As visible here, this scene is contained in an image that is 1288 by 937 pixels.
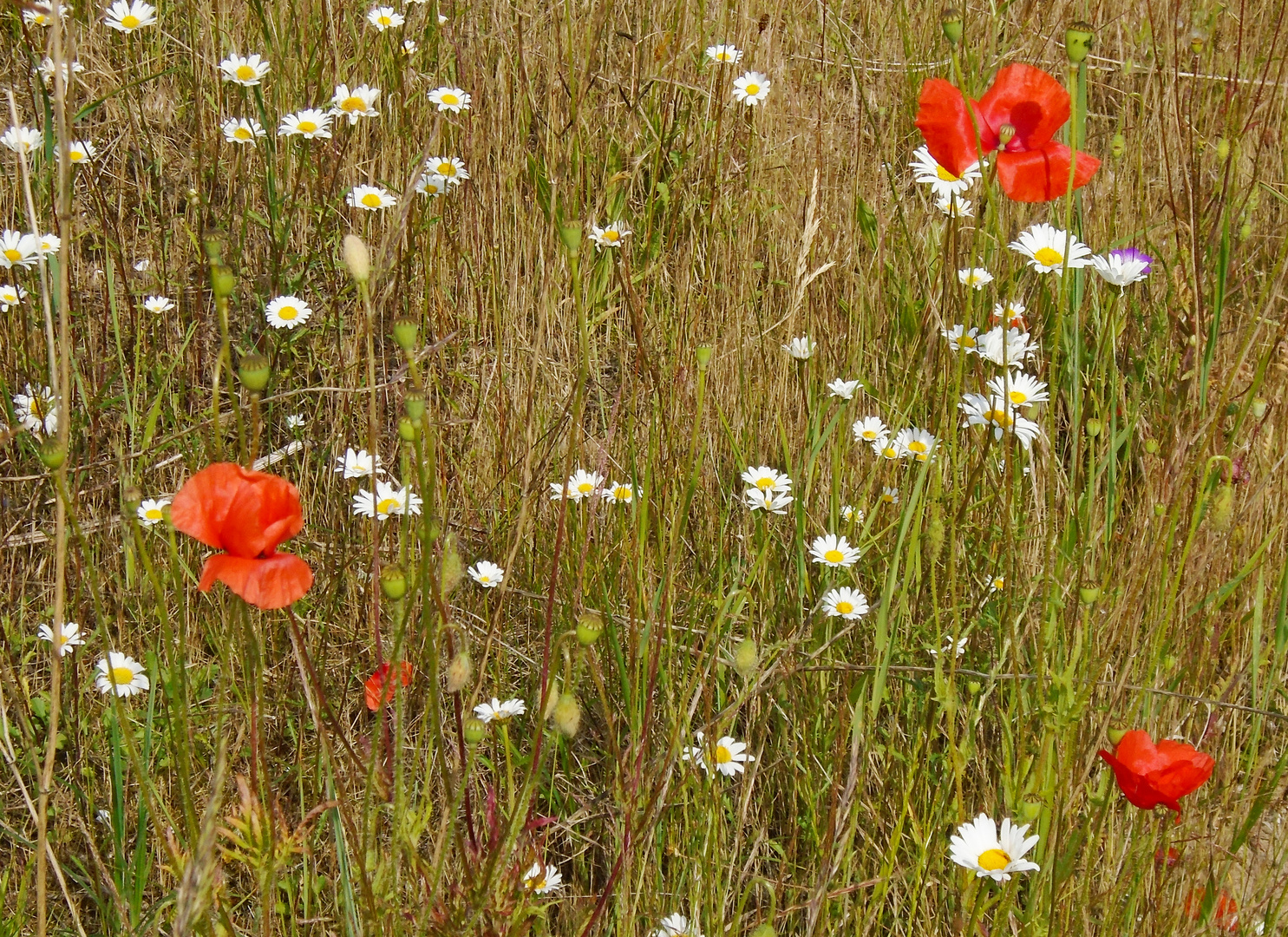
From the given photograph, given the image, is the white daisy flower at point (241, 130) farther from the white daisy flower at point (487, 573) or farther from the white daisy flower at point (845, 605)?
the white daisy flower at point (845, 605)

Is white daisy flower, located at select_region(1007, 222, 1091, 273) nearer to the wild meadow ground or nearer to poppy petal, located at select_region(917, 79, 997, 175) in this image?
the wild meadow ground

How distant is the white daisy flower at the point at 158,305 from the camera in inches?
103

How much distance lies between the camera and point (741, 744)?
6.12ft

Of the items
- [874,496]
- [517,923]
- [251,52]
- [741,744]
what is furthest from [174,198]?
[517,923]

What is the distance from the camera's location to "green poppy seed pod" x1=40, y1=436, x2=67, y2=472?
1.10 meters

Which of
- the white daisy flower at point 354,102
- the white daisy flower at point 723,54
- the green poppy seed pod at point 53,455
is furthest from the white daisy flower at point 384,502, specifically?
the white daisy flower at point 723,54

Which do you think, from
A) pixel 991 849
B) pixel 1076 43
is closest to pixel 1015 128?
pixel 1076 43

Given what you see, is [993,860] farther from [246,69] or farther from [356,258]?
[246,69]

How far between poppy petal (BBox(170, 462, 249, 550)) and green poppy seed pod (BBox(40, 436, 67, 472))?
4.3 inches

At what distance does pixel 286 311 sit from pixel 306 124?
0.47 metres

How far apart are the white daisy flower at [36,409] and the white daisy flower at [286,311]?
18.9 inches

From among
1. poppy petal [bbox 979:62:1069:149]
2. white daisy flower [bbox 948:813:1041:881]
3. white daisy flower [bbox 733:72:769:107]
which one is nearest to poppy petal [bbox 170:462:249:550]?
white daisy flower [bbox 948:813:1041:881]

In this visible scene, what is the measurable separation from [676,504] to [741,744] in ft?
1.65

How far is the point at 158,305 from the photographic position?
2.62m
